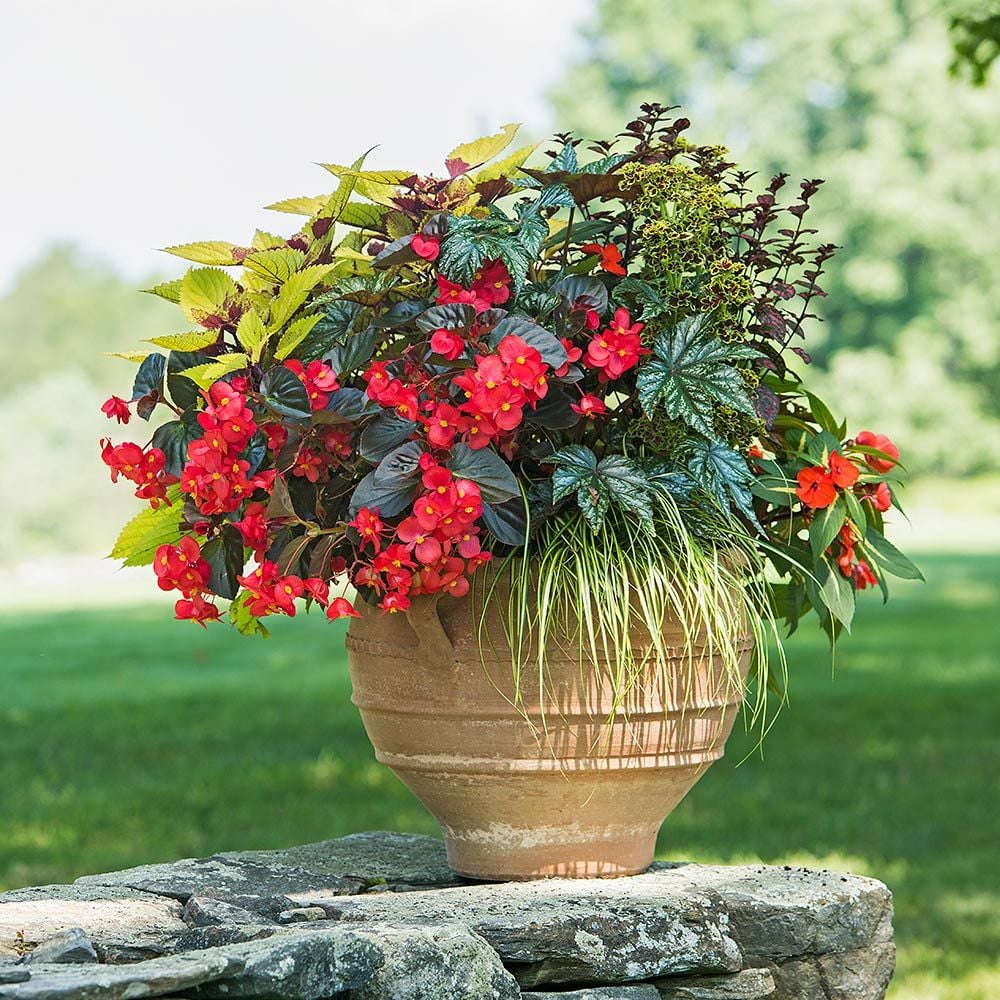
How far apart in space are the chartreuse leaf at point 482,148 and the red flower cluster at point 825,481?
0.73 m

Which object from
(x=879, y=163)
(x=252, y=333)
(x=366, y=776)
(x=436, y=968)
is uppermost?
(x=879, y=163)

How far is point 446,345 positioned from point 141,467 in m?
0.52

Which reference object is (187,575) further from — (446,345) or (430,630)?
(446,345)

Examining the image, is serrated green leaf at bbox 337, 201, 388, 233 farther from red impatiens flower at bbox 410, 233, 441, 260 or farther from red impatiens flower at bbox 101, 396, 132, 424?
red impatiens flower at bbox 101, 396, 132, 424

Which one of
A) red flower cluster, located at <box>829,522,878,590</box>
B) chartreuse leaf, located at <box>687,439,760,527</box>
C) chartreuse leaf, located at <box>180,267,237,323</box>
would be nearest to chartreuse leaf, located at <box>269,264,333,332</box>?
chartreuse leaf, located at <box>180,267,237,323</box>

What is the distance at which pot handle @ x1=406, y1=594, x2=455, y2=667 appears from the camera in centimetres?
202

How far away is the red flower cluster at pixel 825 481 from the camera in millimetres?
2141

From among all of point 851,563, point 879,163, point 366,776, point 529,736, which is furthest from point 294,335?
point 879,163

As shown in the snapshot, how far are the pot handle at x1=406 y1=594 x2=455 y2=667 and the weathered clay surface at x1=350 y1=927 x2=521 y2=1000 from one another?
430mm

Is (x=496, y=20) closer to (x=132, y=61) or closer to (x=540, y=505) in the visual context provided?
(x=132, y=61)

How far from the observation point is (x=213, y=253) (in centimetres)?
216

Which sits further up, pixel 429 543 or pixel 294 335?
pixel 294 335

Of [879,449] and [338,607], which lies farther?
[879,449]

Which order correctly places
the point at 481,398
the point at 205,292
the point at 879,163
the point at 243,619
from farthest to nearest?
1. the point at 879,163
2. the point at 243,619
3. the point at 205,292
4. the point at 481,398
